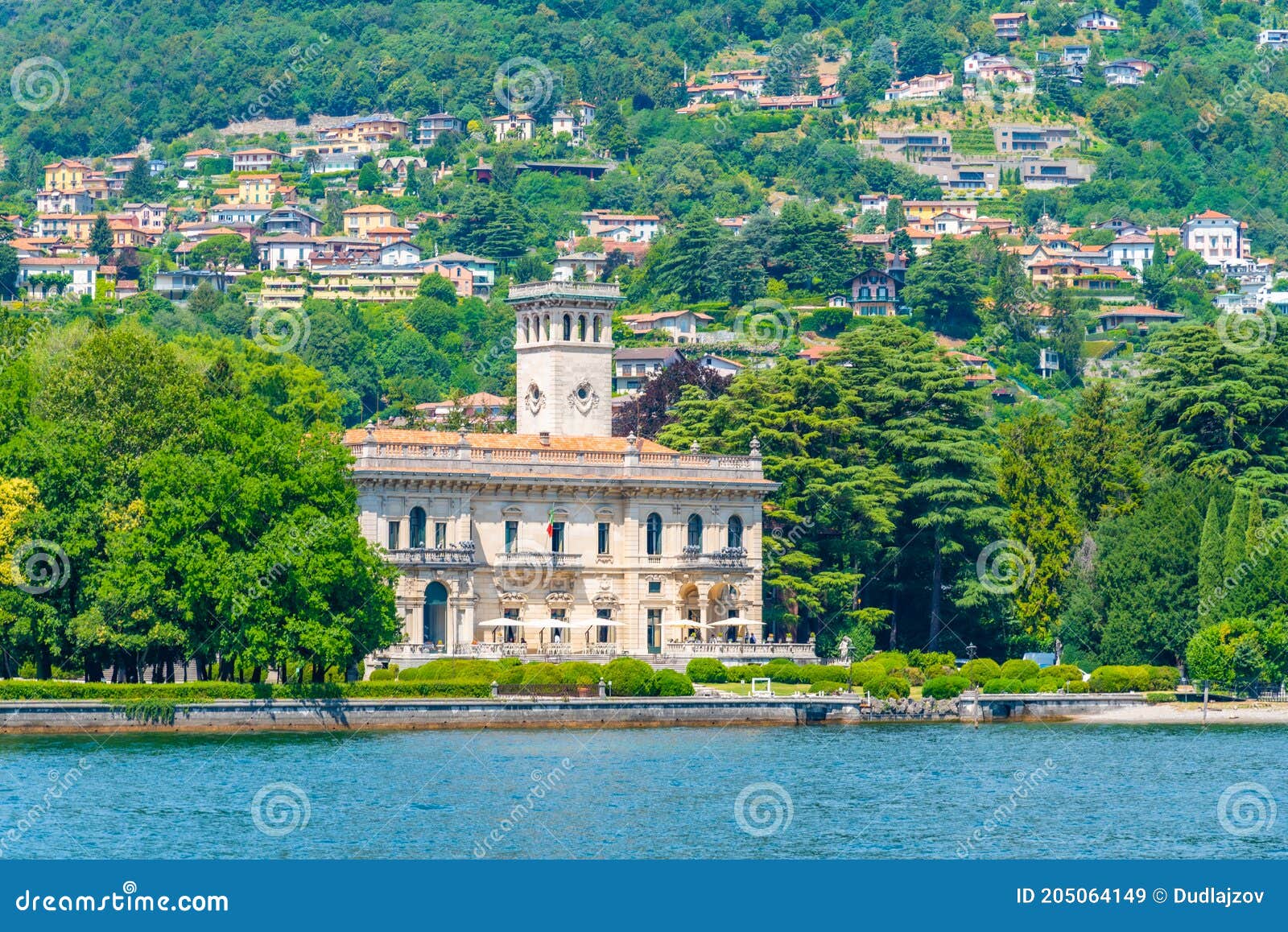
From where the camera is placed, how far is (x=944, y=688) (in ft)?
255

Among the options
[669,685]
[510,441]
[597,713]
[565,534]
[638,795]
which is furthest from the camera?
[510,441]

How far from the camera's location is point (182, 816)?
5116 centimetres

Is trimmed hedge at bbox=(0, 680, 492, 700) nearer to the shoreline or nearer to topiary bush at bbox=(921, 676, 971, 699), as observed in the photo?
the shoreline

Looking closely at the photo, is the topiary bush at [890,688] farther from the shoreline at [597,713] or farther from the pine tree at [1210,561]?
the pine tree at [1210,561]

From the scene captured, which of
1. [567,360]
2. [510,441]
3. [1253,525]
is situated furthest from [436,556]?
[1253,525]

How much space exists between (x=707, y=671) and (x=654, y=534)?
28.2 feet

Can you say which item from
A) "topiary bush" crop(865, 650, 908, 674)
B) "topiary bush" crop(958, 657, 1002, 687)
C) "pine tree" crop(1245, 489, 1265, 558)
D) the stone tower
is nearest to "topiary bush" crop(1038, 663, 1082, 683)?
"topiary bush" crop(958, 657, 1002, 687)

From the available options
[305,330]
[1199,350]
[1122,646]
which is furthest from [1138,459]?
[305,330]

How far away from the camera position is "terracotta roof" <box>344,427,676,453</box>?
84.1 meters

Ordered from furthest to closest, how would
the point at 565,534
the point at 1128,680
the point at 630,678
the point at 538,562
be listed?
the point at 565,534 < the point at 538,562 < the point at 1128,680 < the point at 630,678

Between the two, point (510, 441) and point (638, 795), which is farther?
point (510, 441)

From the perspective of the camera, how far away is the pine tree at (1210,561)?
81000mm

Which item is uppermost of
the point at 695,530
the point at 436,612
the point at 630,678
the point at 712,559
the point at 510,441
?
the point at 510,441

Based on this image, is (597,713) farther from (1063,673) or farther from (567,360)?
(567,360)
